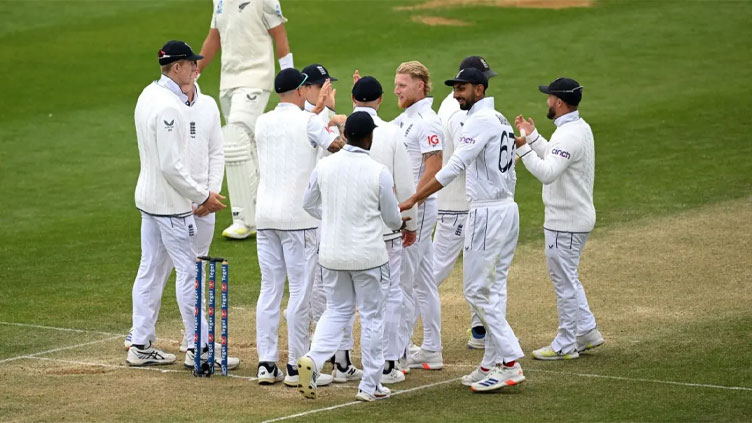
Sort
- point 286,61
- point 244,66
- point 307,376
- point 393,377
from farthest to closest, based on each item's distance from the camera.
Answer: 1. point 244,66
2. point 286,61
3. point 393,377
4. point 307,376

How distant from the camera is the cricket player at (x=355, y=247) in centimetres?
930

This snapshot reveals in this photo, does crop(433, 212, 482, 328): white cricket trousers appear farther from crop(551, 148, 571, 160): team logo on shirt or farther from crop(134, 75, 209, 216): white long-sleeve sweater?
crop(134, 75, 209, 216): white long-sleeve sweater

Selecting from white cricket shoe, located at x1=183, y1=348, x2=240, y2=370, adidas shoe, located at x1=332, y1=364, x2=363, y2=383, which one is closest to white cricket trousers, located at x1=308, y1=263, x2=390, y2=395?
adidas shoe, located at x1=332, y1=364, x2=363, y2=383

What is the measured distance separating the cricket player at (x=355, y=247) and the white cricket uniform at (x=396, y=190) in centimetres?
41

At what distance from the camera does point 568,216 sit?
10.9 m

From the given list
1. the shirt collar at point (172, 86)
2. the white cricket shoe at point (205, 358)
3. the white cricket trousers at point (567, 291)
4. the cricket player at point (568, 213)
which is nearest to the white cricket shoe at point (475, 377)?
the cricket player at point (568, 213)

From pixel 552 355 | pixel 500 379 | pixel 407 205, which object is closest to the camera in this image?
pixel 500 379

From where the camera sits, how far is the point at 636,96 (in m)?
23.3

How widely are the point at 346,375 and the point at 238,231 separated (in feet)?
19.0

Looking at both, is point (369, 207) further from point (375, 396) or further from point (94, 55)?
point (94, 55)

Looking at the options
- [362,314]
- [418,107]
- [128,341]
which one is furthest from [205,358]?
[418,107]

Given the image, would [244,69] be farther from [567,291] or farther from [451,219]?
[567,291]

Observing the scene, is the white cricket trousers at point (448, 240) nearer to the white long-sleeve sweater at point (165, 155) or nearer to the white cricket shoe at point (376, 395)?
the white cricket shoe at point (376, 395)

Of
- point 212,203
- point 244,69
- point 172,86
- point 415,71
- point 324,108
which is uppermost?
point 244,69
